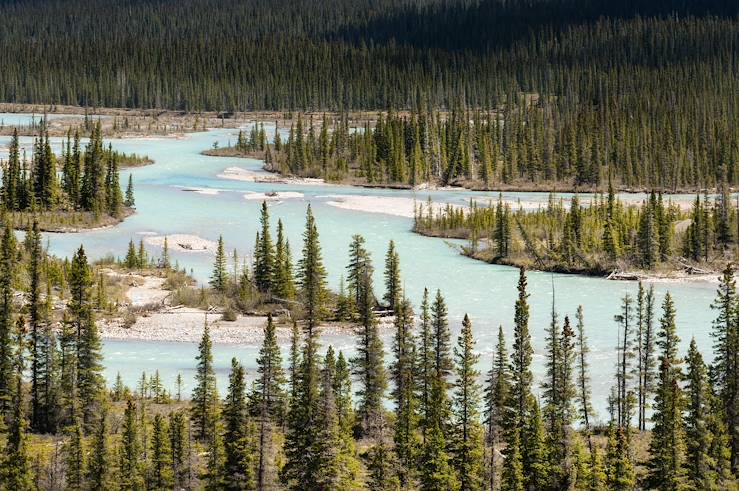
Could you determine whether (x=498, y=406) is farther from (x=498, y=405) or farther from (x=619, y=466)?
(x=619, y=466)

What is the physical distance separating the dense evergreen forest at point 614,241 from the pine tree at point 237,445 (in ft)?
131

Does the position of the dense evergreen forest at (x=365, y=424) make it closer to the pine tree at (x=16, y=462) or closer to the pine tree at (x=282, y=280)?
the pine tree at (x=16, y=462)

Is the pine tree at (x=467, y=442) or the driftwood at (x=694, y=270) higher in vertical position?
the pine tree at (x=467, y=442)

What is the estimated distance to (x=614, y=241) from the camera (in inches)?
2805

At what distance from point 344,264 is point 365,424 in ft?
106

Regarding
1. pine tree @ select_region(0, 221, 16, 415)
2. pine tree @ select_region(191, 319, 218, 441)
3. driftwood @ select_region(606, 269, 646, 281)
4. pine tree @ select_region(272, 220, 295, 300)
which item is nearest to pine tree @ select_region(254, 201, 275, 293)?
pine tree @ select_region(272, 220, 295, 300)

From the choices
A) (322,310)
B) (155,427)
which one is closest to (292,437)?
(155,427)

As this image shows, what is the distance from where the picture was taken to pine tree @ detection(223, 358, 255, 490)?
1248 inches

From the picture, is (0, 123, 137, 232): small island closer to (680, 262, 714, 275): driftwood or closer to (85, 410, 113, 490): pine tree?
(680, 262, 714, 275): driftwood

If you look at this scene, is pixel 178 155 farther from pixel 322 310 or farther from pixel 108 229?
pixel 322 310

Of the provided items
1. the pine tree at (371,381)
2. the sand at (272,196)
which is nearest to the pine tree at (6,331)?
the pine tree at (371,381)

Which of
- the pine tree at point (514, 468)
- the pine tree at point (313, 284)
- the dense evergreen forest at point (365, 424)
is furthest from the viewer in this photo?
the pine tree at point (313, 284)

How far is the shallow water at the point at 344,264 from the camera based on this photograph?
49.7m

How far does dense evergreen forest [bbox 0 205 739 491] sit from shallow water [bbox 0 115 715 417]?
531 cm
